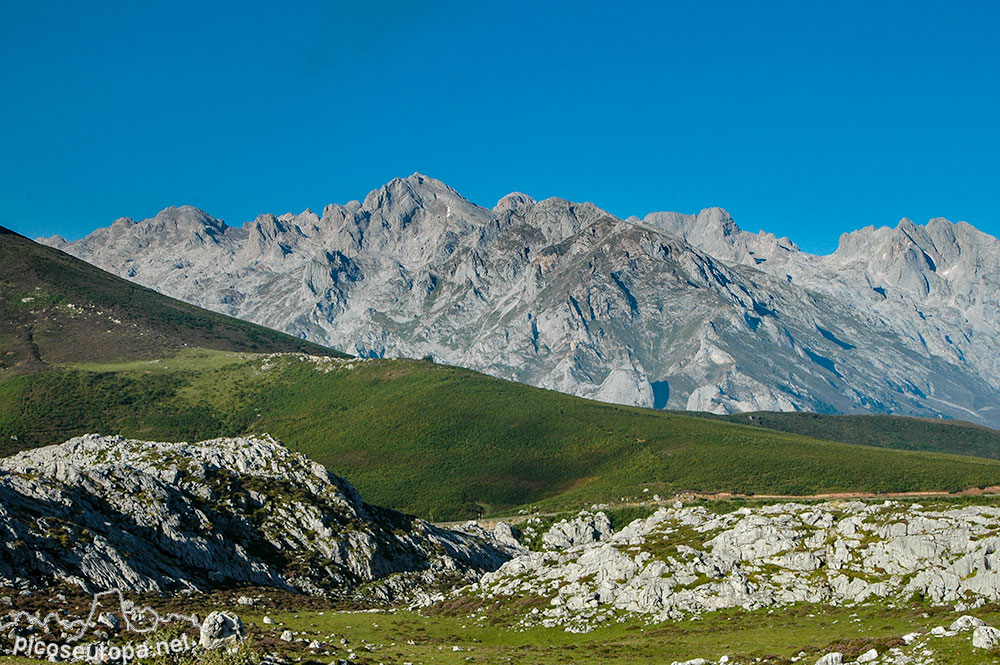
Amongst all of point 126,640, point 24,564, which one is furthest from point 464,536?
point 126,640

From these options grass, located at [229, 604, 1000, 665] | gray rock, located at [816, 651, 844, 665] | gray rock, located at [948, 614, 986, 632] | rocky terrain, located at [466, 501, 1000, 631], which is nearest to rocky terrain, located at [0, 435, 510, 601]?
grass, located at [229, 604, 1000, 665]

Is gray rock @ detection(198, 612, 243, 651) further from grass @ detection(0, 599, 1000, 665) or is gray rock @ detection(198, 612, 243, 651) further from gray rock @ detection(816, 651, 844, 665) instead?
gray rock @ detection(816, 651, 844, 665)

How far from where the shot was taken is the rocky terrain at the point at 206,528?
104750 millimetres

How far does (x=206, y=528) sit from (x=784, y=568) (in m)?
83.7

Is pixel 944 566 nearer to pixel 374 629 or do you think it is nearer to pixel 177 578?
pixel 374 629

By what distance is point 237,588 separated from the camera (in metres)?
119

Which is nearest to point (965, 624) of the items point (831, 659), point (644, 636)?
point (831, 659)

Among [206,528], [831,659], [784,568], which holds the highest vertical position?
[206,528]

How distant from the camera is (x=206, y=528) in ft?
432

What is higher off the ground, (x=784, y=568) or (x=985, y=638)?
(x=985, y=638)

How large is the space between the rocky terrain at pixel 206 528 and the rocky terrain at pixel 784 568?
36867 mm

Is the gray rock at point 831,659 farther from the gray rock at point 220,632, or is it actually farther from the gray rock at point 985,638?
the gray rock at point 220,632

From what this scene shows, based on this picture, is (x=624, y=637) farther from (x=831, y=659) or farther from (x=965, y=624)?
(x=965, y=624)

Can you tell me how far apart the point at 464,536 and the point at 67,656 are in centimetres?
12437
